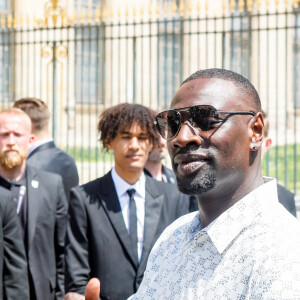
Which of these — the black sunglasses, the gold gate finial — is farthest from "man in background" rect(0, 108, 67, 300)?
the gold gate finial

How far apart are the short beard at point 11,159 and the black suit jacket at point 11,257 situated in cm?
58

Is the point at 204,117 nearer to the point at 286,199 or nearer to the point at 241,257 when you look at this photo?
the point at 241,257

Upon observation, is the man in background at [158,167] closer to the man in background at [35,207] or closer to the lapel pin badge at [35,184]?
the man in background at [35,207]

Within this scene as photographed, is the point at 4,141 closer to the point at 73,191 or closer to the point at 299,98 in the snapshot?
the point at 73,191

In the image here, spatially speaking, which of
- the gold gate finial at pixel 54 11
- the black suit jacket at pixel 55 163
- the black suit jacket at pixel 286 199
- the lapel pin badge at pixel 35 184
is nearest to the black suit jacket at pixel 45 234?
the lapel pin badge at pixel 35 184

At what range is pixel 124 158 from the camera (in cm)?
383

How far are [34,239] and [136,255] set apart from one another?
104 cm

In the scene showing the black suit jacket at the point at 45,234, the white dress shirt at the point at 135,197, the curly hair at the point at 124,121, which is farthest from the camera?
the black suit jacket at the point at 45,234

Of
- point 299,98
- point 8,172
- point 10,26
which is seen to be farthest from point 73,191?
point 299,98

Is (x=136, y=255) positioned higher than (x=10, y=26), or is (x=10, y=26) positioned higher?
(x=10, y=26)

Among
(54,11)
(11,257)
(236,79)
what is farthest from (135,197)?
(54,11)

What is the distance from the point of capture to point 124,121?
396 centimetres

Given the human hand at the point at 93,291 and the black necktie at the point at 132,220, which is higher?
the human hand at the point at 93,291

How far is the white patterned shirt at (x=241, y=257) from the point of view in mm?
1381
